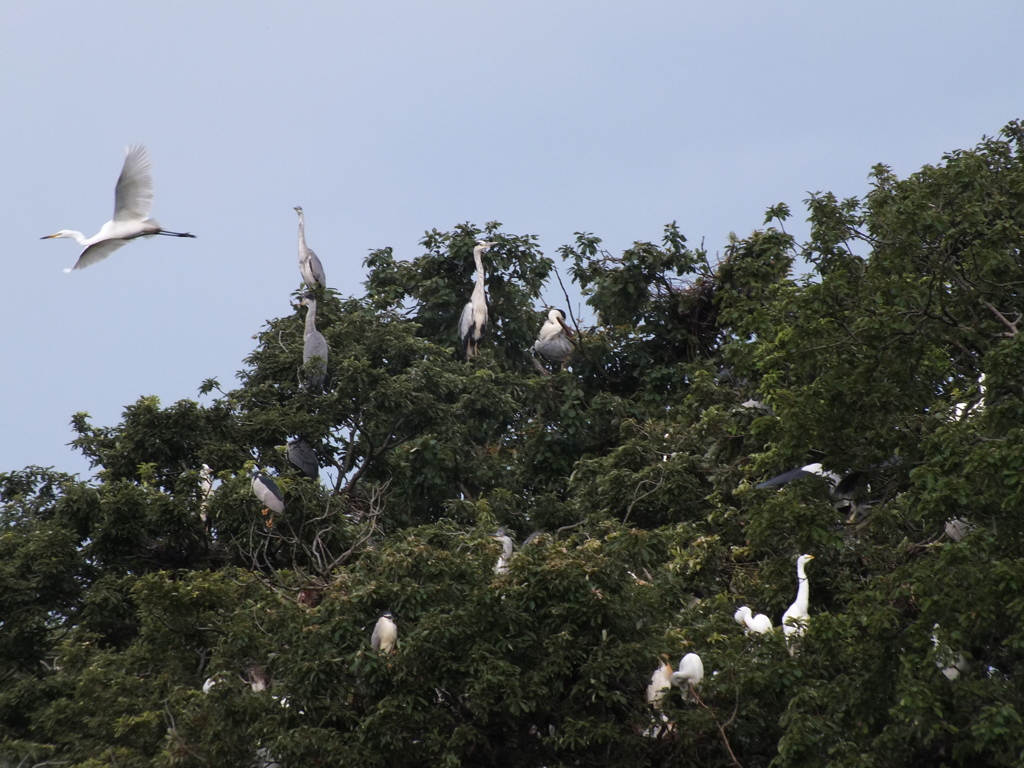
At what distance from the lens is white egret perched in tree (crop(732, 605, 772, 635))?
747 centimetres

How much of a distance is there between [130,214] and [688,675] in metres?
5.38

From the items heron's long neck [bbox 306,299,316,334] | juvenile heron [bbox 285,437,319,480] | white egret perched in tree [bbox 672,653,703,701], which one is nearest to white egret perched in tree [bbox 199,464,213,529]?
juvenile heron [bbox 285,437,319,480]

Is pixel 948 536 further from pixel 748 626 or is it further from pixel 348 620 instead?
pixel 348 620

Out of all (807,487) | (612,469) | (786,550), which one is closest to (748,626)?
(786,550)

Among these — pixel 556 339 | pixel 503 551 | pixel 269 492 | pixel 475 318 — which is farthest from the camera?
pixel 475 318

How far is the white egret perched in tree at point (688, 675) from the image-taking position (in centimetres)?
656

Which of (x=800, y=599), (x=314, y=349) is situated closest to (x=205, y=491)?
(x=314, y=349)

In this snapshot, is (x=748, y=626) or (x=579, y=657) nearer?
(x=579, y=657)

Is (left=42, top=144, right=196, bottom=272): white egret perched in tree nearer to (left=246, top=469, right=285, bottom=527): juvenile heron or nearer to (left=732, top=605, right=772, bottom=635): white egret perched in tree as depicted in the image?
(left=246, top=469, right=285, bottom=527): juvenile heron

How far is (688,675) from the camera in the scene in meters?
6.57

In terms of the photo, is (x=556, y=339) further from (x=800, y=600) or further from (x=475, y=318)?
(x=800, y=600)

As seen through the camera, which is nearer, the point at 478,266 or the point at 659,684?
the point at 659,684

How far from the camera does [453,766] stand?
19.6ft

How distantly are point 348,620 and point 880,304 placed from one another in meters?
3.02
